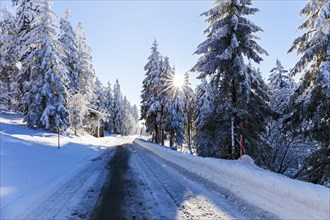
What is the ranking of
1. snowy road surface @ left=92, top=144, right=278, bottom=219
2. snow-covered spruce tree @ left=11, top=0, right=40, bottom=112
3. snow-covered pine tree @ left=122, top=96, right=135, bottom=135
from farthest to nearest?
1. snow-covered pine tree @ left=122, top=96, right=135, bottom=135
2. snow-covered spruce tree @ left=11, top=0, right=40, bottom=112
3. snowy road surface @ left=92, top=144, right=278, bottom=219

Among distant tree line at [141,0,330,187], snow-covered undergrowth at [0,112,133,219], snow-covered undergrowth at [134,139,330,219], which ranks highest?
distant tree line at [141,0,330,187]

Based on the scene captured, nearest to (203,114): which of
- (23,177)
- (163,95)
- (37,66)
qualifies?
(163,95)

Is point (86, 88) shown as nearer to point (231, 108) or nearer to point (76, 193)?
point (231, 108)

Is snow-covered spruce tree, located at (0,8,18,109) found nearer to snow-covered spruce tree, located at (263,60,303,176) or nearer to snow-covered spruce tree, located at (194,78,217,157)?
snow-covered spruce tree, located at (194,78,217,157)

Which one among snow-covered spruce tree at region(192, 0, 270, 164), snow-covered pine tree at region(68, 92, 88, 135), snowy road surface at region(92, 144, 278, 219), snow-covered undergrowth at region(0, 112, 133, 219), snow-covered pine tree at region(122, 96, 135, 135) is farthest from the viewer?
snow-covered pine tree at region(122, 96, 135, 135)

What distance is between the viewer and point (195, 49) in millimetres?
16703

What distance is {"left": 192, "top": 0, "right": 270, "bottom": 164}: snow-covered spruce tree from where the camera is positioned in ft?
51.1

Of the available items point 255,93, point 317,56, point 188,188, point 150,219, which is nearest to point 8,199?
point 150,219

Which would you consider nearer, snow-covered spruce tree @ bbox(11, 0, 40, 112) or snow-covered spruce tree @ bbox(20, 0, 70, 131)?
snow-covered spruce tree @ bbox(20, 0, 70, 131)

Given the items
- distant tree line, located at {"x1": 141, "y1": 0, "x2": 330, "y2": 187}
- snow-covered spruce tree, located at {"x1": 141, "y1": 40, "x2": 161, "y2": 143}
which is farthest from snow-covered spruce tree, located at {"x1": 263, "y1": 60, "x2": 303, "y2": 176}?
snow-covered spruce tree, located at {"x1": 141, "y1": 40, "x2": 161, "y2": 143}

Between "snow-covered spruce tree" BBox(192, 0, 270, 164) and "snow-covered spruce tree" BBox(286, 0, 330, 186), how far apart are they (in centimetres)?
290

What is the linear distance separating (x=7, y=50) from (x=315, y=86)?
106 feet

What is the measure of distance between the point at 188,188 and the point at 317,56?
29.1 feet

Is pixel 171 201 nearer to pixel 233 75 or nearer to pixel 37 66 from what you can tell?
pixel 233 75
